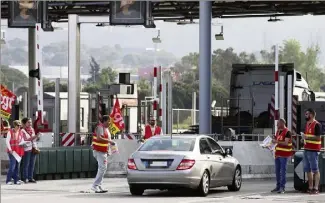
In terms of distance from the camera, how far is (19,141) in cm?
2220

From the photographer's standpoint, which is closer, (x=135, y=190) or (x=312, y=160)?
(x=135, y=190)

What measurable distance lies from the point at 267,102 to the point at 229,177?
61.6ft

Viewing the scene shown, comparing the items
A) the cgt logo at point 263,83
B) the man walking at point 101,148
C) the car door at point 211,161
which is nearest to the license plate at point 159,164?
the car door at point 211,161

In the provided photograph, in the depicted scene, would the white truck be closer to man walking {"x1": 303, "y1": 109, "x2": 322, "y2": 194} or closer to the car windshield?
man walking {"x1": 303, "y1": 109, "x2": 322, "y2": 194}

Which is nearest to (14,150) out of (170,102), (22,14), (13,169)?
(13,169)

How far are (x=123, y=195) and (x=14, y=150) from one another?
4562 mm

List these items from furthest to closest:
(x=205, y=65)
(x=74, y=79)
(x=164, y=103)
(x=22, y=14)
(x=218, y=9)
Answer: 1. (x=218, y=9)
2. (x=22, y=14)
3. (x=74, y=79)
4. (x=205, y=65)
5. (x=164, y=103)

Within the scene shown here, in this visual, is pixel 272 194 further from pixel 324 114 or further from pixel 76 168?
pixel 324 114

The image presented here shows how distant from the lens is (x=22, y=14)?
31656 millimetres

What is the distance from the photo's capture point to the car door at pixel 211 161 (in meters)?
18.2

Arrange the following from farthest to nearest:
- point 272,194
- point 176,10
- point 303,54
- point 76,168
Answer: point 303,54 → point 176,10 → point 76,168 → point 272,194

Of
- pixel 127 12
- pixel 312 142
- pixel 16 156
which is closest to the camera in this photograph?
pixel 312 142

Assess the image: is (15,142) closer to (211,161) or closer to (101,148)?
(101,148)

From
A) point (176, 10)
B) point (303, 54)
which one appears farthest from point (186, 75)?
point (176, 10)
